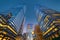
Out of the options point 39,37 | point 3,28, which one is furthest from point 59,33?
point 3,28

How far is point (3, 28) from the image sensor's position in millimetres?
58656

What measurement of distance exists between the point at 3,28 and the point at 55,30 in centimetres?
3151

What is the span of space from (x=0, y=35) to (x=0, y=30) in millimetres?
3447

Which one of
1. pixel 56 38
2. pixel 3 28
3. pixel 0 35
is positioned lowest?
pixel 56 38

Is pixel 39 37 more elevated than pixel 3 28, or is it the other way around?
pixel 3 28

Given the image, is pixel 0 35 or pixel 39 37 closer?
pixel 39 37

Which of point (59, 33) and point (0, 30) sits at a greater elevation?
point (0, 30)

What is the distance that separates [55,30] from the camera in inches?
2237

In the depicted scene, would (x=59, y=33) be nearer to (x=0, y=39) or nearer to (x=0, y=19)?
(x=0, y=39)

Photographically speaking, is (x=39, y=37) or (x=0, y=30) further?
(x=0, y=30)

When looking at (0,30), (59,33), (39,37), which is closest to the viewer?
(39,37)

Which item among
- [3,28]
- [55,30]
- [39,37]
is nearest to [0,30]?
[3,28]

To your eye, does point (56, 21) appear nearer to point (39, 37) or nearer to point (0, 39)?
point (39, 37)

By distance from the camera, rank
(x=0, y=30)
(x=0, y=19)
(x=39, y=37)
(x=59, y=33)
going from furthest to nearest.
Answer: (x=0, y=19) → (x=0, y=30) → (x=59, y=33) → (x=39, y=37)
